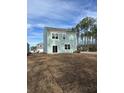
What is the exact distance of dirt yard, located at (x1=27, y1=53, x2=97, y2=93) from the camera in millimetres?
1653

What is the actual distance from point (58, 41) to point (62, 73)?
0.86 feet

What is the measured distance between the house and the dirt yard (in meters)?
0.05

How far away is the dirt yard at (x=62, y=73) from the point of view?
165 cm

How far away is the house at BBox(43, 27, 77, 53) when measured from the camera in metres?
1.69

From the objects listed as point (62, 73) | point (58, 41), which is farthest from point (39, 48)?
point (62, 73)

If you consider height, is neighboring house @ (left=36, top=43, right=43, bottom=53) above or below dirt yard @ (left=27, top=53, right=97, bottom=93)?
above

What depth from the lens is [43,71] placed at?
1677 millimetres

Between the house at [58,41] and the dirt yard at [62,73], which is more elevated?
the house at [58,41]

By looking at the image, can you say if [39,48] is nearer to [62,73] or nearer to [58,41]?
[58,41]

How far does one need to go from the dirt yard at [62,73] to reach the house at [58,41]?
49 millimetres

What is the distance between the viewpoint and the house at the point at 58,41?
66.7 inches
